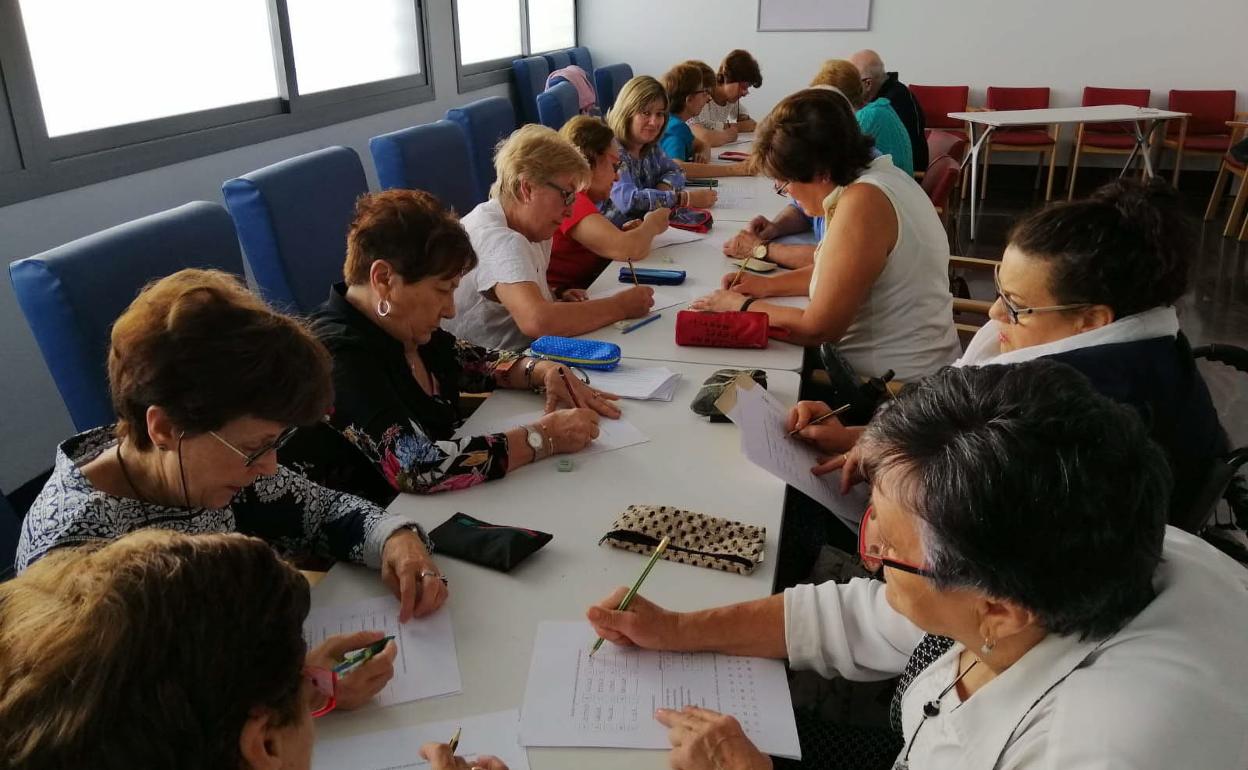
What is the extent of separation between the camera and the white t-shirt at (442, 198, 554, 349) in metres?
2.36

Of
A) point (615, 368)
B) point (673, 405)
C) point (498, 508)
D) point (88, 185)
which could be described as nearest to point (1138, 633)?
point (498, 508)

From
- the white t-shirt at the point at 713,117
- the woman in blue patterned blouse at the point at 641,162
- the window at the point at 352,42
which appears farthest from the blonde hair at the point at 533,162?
the white t-shirt at the point at 713,117

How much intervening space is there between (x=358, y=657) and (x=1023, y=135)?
24.0 ft

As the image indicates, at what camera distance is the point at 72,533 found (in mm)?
1145

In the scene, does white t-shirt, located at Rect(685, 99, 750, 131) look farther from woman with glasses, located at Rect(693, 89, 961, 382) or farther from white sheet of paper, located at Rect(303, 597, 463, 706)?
white sheet of paper, located at Rect(303, 597, 463, 706)

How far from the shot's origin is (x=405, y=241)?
169cm

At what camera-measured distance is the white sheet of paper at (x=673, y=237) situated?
326cm

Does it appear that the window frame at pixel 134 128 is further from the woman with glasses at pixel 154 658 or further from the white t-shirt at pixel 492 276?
the woman with glasses at pixel 154 658

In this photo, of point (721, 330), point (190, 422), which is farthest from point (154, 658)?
point (721, 330)

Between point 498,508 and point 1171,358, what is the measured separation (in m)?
1.17

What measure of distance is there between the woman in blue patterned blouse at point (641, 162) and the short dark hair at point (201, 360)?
253 centimetres

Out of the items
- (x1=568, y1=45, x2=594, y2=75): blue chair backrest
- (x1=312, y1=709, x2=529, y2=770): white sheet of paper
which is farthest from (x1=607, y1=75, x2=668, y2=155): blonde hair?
(x1=568, y1=45, x2=594, y2=75): blue chair backrest

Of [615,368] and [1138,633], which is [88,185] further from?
[1138,633]

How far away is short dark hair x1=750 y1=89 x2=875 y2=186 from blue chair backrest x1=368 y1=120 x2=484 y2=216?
1198mm
